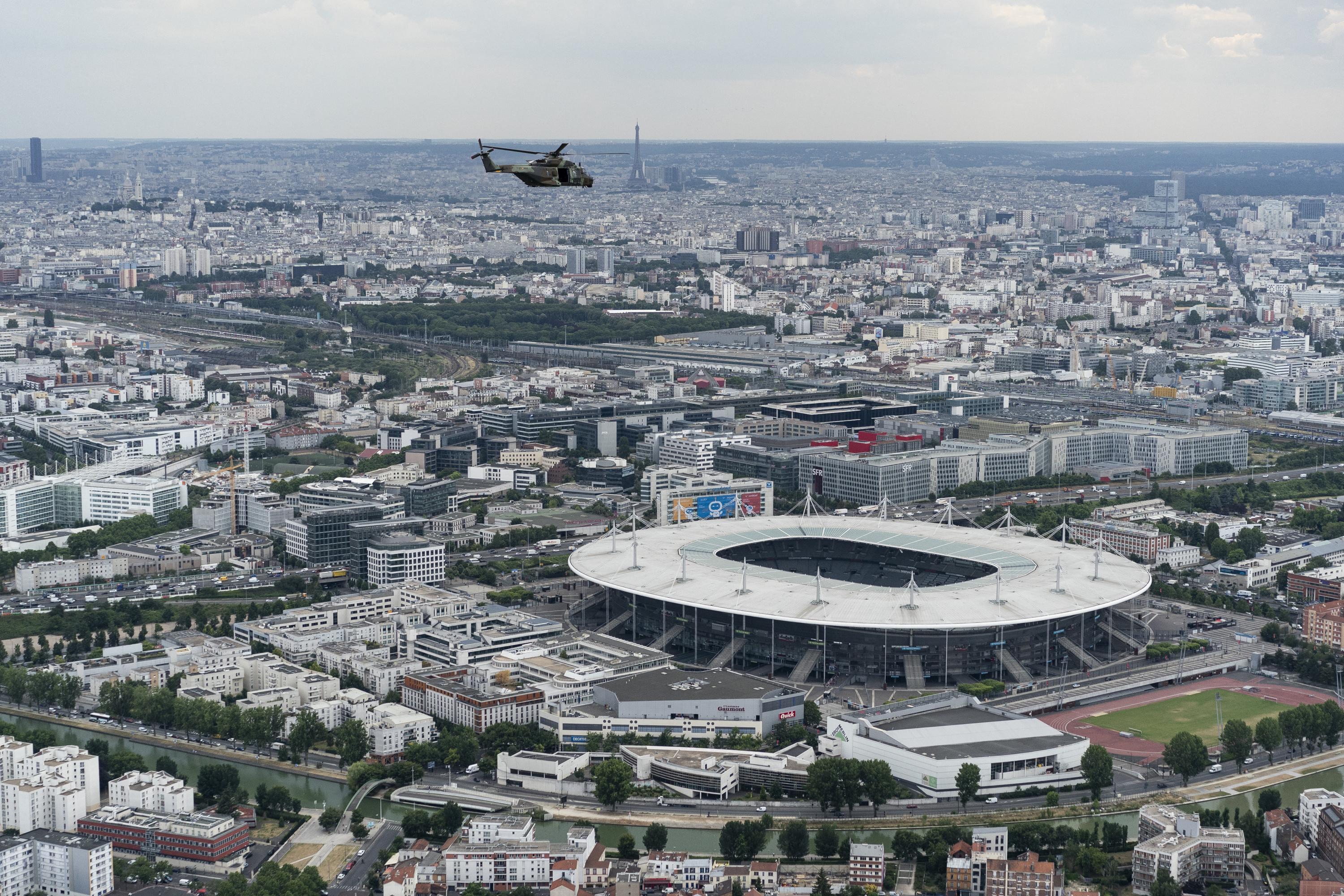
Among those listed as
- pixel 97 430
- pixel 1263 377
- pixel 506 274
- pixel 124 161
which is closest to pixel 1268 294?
pixel 1263 377

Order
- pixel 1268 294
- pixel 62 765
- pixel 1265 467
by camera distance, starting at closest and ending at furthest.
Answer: pixel 62 765
pixel 1265 467
pixel 1268 294

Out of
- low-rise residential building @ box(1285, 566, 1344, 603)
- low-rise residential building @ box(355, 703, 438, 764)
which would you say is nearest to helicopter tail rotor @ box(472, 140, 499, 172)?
low-rise residential building @ box(355, 703, 438, 764)

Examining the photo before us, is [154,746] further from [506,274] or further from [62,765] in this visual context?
[506,274]

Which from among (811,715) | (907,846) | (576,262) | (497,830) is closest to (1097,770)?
(907,846)

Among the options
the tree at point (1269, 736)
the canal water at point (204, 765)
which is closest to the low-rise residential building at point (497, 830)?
the canal water at point (204, 765)

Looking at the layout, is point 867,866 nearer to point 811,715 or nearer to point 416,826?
point 416,826

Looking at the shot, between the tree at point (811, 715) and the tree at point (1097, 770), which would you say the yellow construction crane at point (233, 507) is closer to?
the tree at point (811, 715)
